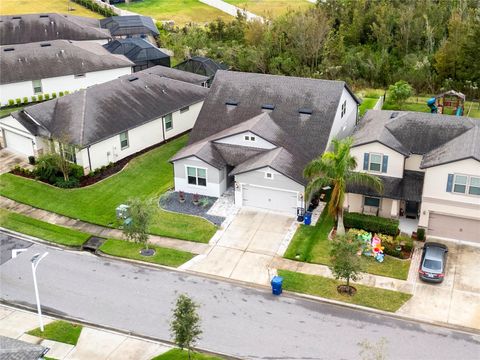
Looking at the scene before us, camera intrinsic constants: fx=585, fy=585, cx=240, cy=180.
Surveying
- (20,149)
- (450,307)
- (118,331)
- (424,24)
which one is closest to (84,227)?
(118,331)

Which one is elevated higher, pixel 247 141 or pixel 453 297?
pixel 247 141

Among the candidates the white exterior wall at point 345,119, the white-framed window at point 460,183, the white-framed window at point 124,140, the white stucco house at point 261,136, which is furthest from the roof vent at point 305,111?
the white-framed window at point 124,140

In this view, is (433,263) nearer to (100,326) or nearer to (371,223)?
Answer: (371,223)

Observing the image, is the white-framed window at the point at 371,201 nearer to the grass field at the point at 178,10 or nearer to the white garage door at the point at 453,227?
the white garage door at the point at 453,227

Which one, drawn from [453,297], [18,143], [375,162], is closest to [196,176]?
[375,162]

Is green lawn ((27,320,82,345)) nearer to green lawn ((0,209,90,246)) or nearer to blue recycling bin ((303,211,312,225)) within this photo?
green lawn ((0,209,90,246))
